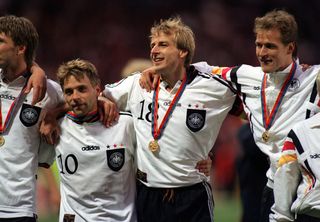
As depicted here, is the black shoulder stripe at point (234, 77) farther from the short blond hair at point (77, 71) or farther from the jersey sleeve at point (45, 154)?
the jersey sleeve at point (45, 154)

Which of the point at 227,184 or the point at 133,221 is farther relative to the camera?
the point at 227,184

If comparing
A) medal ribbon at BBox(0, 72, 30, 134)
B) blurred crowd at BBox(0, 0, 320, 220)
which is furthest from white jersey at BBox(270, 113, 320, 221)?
blurred crowd at BBox(0, 0, 320, 220)

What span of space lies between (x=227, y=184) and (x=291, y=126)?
9.60 meters

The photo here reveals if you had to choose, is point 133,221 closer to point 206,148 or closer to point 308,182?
point 206,148

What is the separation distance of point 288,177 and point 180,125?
41.9 inches

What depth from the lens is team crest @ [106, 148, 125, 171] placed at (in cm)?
576

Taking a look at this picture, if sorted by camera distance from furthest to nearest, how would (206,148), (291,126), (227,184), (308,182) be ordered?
(227,184) < (206,148) < (291,126) < (308,182)

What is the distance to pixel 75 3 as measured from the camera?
15555mm

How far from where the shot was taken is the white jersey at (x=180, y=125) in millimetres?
5848

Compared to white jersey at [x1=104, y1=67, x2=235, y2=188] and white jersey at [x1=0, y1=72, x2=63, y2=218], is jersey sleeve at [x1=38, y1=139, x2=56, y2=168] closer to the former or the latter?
white jersey at [x1=0, y1=72, x2=63, y2=218]

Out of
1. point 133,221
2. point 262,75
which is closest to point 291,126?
point 262,75

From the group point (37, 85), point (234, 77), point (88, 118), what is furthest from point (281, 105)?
point (37, 85)

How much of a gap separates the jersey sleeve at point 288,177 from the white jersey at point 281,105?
452 mm

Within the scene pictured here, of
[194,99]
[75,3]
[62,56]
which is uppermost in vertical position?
[75,3]
